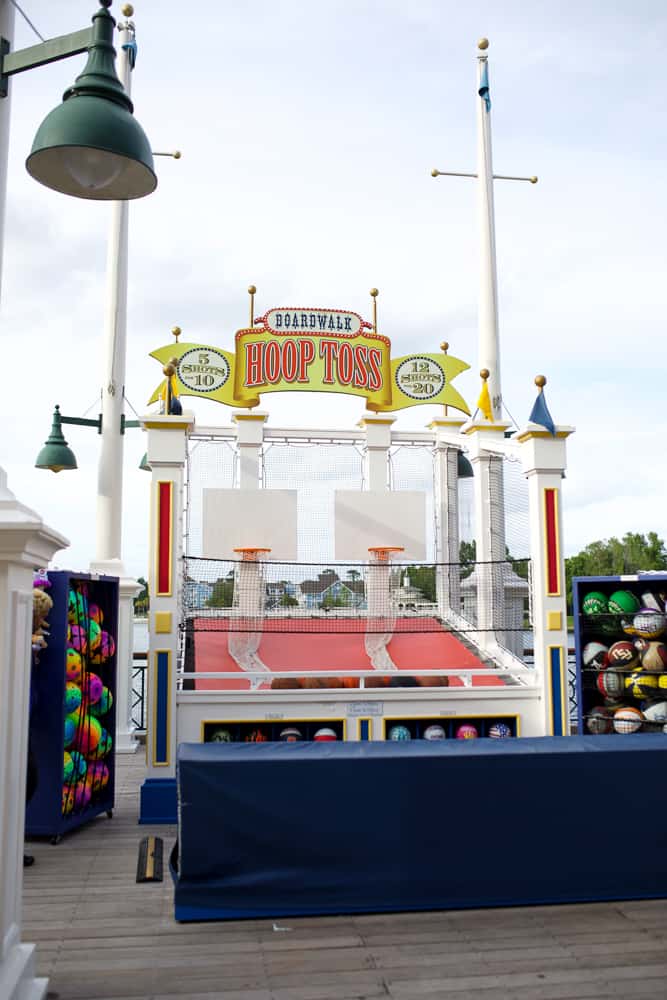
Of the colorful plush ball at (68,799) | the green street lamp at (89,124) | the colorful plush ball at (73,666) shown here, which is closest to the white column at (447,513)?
the colorful plush ball at (73,666)

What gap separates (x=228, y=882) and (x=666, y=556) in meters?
55.6

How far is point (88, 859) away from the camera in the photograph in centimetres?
633

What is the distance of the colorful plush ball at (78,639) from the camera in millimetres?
7182

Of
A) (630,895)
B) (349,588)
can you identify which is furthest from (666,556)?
(630,895)

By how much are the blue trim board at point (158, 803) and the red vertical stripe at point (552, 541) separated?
3907mm

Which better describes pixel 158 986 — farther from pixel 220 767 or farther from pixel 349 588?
pixel 349 588

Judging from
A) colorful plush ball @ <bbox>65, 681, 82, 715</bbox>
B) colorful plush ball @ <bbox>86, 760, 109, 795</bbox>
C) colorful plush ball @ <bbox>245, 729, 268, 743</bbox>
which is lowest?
colorful plush ball @ <bbox>86, 760, 109, 795</bbox>

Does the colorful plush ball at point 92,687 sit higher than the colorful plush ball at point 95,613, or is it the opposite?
the colorful plush ball at point 95,613

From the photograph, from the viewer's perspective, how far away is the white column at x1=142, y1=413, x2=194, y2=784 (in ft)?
25.2

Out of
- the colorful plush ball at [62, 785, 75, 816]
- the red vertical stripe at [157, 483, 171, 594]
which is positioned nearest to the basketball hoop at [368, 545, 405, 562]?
the red vertical stripe at [157, 483, 171, 594]

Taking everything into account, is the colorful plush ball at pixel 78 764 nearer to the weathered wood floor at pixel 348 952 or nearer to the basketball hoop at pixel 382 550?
the weathered wood floor at pixel 348 952

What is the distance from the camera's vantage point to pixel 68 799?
22.7 feet

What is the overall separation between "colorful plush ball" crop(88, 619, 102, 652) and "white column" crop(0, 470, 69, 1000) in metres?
3.92

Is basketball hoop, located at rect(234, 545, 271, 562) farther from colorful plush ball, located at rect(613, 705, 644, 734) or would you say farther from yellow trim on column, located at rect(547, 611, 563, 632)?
colorful plush ball, located at rect(613, 705, 644, 734)
